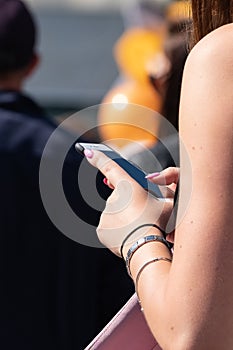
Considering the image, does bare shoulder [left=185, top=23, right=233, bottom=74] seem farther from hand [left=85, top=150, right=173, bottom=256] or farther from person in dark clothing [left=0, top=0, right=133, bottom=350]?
person in dark clothing [left=0, top=0, right=133, bottom=350]

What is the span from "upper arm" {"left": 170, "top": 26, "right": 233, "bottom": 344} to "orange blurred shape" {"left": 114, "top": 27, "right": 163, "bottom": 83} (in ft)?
13.3

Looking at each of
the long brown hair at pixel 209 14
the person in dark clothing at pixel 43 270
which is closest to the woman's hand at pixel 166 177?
the long brown hair at pixel 209 14

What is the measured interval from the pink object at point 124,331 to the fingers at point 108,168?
0.18 meters

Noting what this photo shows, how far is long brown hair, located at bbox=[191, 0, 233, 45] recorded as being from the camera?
1371 mm

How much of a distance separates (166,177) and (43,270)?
3.46 feet

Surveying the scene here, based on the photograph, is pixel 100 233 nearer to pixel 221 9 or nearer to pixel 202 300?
pixel 202 300

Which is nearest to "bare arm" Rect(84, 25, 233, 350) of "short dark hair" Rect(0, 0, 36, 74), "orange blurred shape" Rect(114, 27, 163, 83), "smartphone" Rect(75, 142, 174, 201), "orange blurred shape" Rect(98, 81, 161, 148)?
"smartphone" Rect(75, 142, 174, 201)

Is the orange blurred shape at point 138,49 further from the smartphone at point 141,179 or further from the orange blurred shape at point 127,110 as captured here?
the smartphone at point 141,179

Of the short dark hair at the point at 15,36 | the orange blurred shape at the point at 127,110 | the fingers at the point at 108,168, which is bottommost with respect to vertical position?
the orange blurred shape at the point at 127,110

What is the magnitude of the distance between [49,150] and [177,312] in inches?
48.2

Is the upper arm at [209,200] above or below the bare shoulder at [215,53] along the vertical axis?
below

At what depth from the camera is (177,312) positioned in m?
1.23

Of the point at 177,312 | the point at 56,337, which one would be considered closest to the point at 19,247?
the point at 56,337

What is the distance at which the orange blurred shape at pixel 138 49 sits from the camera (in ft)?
18.2
